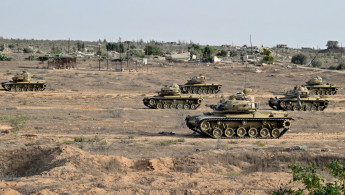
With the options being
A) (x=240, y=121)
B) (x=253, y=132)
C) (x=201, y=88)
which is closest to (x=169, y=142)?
(x=240, y=121)

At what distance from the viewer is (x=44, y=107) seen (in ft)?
113

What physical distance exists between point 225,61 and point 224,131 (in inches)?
2572

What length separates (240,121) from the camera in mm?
22844

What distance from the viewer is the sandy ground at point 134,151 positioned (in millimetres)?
13000

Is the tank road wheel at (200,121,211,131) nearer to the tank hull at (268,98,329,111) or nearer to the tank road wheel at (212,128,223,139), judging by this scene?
the tank road wheel at (212,128,223,139)

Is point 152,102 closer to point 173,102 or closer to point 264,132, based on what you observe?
point 173,102

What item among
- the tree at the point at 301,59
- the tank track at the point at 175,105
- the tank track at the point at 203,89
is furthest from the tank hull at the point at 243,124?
the tree at the point at 301,59

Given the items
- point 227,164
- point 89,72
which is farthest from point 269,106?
point 89,72

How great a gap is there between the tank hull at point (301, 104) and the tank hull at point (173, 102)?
17.7 ft

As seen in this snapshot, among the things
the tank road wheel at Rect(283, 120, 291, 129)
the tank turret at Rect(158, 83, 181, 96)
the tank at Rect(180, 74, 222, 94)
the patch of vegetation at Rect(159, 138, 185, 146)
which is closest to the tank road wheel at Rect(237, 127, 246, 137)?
the tank road wheel at Rect(283, 120, 291, 129)

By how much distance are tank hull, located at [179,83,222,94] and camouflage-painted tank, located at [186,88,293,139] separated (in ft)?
78.0

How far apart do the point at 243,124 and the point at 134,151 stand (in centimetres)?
667

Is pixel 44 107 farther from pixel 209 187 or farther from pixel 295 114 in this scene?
pixel 209 187

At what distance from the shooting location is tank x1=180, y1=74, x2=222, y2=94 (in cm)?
4688
